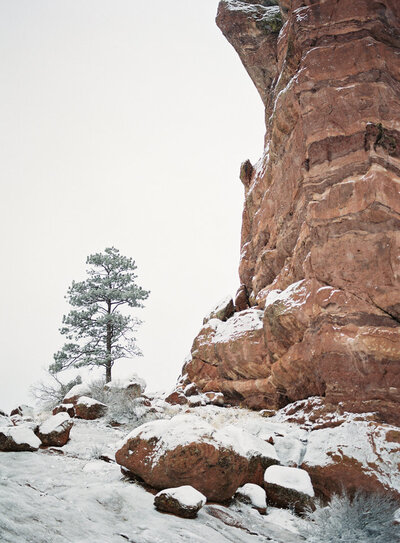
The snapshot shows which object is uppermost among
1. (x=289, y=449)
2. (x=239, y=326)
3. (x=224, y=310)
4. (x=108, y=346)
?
(x=224, y=310)

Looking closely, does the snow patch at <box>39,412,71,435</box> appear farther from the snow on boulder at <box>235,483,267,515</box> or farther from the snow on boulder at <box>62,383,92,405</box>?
the snow on boulder at <box>62,383,92,405</box>

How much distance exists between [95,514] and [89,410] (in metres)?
9.13

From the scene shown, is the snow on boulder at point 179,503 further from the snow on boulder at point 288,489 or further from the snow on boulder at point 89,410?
the snow on boulder at point 89,410

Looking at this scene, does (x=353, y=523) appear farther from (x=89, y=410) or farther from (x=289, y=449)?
(x=89, y=410)

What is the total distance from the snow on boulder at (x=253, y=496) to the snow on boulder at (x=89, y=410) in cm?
810

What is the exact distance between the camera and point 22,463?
7.03 meters

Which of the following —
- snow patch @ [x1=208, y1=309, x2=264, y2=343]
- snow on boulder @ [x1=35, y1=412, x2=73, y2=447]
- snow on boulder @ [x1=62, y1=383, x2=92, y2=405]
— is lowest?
snow on boulder @ [x1=62, y1=383, x2=92, y2=405]

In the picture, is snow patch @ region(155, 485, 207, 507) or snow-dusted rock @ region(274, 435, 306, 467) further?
snow-dusted rock @ region(274, 435, 306, 467)

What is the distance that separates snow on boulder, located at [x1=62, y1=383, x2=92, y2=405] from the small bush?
12084 millimetres

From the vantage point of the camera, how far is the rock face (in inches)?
392

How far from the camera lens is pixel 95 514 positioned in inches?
195

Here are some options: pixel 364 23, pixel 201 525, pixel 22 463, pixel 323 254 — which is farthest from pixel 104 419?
pixel 364 23

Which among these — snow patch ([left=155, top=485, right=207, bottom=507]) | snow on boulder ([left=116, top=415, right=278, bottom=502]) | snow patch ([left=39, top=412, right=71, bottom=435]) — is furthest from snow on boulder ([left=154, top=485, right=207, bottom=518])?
snow patch ([left=39, top=412, right=71, bottom=435])

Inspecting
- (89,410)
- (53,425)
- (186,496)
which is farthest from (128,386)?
(186,496)
